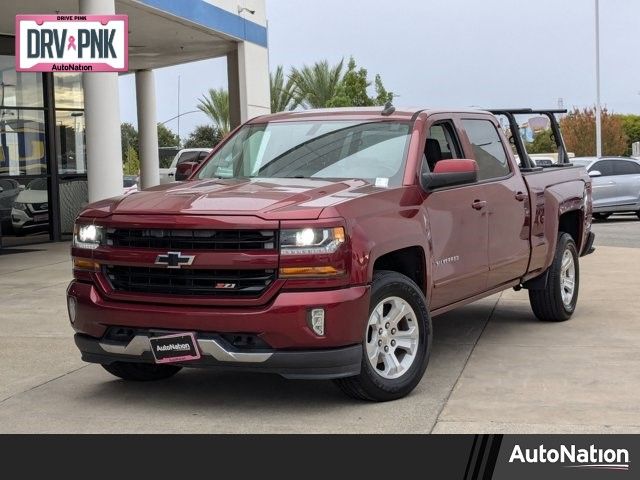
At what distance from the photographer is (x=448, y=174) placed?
21.7 ft

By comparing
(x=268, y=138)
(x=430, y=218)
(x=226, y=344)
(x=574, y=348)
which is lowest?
(x=574, y=348)

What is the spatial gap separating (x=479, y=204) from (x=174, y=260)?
261 centimetres

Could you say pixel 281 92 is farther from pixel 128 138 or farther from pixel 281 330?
pixel 281 330

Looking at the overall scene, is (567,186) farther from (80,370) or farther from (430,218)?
(80,370)

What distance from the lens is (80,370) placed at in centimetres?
733

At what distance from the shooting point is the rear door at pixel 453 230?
266 inches

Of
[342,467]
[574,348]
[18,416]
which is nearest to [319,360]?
[342,467]

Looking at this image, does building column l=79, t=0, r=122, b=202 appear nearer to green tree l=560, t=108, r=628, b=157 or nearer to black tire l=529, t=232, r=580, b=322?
black tire l=529, t=232, r=580, b=322

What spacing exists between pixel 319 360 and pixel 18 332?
14.1ft

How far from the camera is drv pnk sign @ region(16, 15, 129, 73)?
38.6 feet

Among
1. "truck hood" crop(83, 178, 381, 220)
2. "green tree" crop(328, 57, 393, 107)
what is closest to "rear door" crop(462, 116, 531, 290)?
"truck hood" crop(83, 178, 381, 220)

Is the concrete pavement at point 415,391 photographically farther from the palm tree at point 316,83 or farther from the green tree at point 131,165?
the green tree at point 131,165

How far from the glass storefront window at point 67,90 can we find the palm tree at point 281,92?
26.2m

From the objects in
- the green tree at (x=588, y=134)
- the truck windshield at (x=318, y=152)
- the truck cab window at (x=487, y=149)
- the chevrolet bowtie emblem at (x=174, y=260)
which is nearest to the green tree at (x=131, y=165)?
the green tree at (x=588, y=134)
